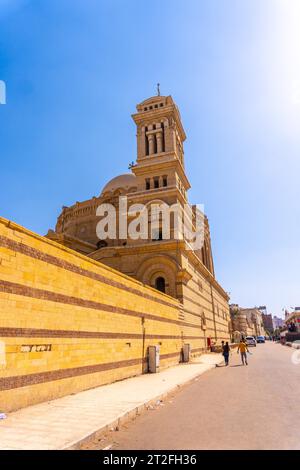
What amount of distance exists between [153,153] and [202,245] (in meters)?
13.5

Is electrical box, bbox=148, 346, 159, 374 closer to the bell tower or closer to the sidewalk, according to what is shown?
the sidewalk

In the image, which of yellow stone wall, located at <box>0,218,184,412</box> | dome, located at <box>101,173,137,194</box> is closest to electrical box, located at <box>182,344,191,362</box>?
yellow stone wall, located at <box>0,218,184,412</box>

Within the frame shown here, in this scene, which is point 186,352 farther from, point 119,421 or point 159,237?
point 119,421

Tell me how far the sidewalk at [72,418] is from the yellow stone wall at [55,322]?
0.54m

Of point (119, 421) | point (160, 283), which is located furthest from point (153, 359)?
point (119, 421)

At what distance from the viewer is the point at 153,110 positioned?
29.4 metres

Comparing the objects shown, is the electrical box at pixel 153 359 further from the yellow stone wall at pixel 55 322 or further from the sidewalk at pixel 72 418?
the sidewalk at pixel 72 418

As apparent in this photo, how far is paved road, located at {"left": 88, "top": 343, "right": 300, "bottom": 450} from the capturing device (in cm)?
485

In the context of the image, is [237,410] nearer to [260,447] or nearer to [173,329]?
[260,447]

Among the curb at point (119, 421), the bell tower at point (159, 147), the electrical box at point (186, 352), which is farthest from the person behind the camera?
the bell tower at point (159, 147)

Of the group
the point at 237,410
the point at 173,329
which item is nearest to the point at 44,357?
the point at 237,410

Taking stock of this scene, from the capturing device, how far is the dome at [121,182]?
1525 inches

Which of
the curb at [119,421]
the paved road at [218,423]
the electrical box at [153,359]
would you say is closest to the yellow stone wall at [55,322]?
the electrical box at [153,359]

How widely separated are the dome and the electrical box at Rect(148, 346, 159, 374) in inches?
975
